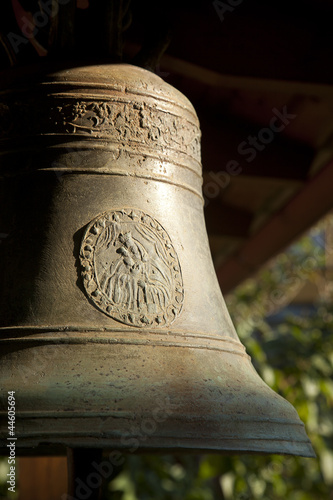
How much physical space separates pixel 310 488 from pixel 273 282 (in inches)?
78.2

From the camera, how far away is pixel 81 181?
115 cm

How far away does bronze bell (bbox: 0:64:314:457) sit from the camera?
37.3 inches

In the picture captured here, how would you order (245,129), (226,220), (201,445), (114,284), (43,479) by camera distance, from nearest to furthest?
1. (201,445)
2. (114,284)
3. (245,129)
4. (43,479)
5. (226,220)

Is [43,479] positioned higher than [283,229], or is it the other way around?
[283,229]

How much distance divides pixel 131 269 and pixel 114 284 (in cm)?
4

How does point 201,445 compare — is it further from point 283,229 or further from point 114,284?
point 283,229

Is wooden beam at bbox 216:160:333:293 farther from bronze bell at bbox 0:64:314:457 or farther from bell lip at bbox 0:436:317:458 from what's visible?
bell lip at bbox 0:436:317:458

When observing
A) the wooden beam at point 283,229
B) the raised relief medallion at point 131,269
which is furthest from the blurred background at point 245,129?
the raised relief medallion at point 131,269

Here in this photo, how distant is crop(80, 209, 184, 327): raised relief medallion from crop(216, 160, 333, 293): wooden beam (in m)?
1.31

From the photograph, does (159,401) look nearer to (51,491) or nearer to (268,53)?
(268,53)

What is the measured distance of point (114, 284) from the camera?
3.54ft

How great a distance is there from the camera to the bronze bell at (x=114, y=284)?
3.11 ft

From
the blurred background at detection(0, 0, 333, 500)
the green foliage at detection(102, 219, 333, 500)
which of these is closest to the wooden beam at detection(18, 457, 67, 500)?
the blurred background at detection(0, 0, 333, 500)

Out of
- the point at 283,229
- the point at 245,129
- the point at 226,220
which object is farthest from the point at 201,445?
the point at 226,220
